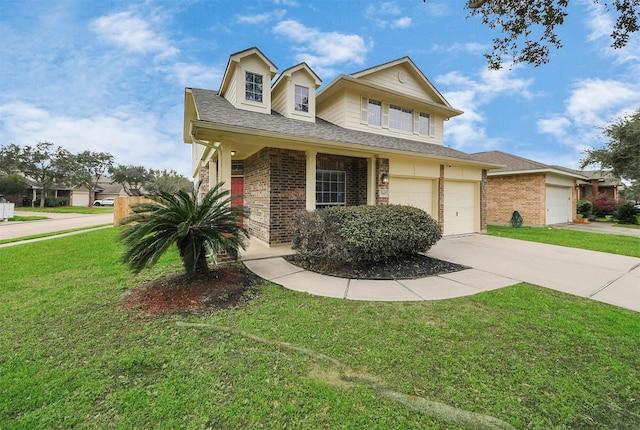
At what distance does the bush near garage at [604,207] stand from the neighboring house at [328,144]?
16.6 m

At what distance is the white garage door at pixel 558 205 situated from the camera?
1498cm

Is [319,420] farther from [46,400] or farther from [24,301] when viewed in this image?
[24,301]

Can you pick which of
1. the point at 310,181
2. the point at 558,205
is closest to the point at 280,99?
the point at 310,181

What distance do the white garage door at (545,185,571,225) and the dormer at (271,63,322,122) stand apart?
14490 millimetres

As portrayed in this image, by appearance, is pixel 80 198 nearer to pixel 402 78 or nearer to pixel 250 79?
pixel 250 79

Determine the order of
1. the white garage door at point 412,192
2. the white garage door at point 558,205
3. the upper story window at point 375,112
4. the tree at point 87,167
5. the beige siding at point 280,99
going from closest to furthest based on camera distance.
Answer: the white garage door at point 412,192 → the beige siding at point 280,99 → the upper story window at point 375,112 → the white garage door at point 558,205 → the tree at point 87,167

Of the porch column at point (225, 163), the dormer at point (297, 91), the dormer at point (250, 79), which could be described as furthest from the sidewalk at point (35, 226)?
the dormer at point (297, 91)

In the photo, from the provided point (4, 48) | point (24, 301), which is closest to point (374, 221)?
point (24, 301)

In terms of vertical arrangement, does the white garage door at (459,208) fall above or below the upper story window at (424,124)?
below

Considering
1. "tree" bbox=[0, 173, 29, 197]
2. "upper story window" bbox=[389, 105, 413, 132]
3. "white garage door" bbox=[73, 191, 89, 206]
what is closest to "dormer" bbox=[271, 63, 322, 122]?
"upper story window" bbox=[389, 105, 413, 132]

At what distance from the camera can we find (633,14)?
148 inches

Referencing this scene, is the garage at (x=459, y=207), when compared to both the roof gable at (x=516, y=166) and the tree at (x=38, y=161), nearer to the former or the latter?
the roof gable at (x=516, y=166)

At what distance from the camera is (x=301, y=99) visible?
959cm

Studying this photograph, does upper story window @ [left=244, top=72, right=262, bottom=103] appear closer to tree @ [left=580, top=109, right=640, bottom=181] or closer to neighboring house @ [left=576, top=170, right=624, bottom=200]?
tree @ [left=580, top=109, right=640, bottom=181]
